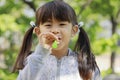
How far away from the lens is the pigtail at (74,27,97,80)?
1909mm

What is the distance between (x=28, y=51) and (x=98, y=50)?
2.47 m

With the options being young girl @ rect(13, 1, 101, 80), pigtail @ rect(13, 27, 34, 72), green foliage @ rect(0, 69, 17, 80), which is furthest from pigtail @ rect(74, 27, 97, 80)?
green foliage @ rect(0, 69, 17, 80)

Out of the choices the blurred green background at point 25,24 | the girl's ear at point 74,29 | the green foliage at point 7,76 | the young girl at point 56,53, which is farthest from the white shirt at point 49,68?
the green foliage at point 7,76

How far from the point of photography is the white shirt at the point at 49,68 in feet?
5.28

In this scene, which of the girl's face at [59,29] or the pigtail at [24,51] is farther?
the pigtail at [24,51]

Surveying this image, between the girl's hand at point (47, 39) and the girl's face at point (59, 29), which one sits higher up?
the girl's face at point (59, 29)

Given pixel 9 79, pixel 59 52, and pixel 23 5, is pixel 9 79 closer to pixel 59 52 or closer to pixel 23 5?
pixel 23 5

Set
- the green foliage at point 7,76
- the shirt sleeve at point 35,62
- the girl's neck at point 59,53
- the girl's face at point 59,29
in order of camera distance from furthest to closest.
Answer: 1. the green foliage at point 7,76
2. the girl's neck at point 59,53
3. the girl's face at point 59,29
4. the shirt sleeve at point 35,62

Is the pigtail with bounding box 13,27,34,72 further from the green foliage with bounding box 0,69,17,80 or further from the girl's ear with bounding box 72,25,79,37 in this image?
the green foliage with bounding box 0,69,17,80

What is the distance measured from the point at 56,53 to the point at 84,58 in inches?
7.1

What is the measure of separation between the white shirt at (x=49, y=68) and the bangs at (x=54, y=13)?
20cm

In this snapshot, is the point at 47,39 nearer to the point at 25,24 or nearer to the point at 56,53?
the point at 56,53

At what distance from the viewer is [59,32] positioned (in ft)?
5.72

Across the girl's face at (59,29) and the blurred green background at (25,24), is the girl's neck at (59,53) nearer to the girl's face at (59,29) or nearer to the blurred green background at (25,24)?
the girl's face at (59,29)
